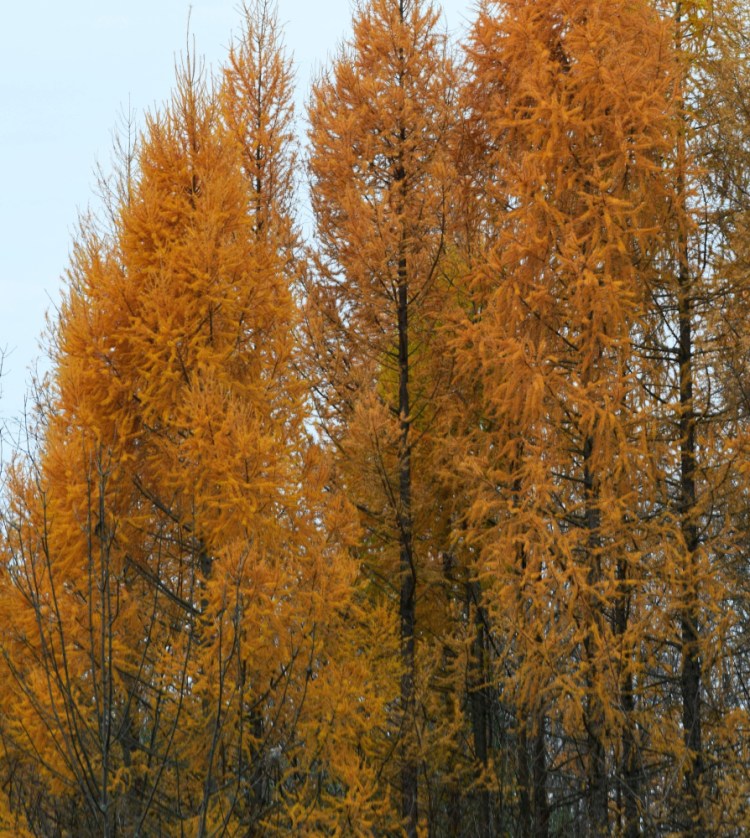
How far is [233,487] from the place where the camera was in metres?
8.18

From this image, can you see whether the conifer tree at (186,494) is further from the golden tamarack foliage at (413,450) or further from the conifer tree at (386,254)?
the conifer tree at (386,254)

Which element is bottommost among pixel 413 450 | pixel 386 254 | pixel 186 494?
pixel 186 494

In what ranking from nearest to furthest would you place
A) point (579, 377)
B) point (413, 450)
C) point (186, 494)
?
1. point (186, 494)
2. point (579, 377)
3. point (413, 450)

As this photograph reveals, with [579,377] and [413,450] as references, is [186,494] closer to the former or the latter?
[579,377]

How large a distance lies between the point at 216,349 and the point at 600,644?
410 centimetres

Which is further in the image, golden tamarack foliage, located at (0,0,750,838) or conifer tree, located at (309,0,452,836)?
conifer tree, located at (309,0,452,836)

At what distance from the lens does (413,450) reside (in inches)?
483

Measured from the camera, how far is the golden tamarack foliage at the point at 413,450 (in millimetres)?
8367

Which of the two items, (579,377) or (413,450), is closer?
(579,377)

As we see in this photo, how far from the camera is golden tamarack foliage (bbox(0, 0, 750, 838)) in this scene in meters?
→ 8.37

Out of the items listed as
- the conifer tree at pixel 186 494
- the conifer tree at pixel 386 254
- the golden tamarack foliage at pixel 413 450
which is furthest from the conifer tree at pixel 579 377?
the conifer tree at pixel 186 494

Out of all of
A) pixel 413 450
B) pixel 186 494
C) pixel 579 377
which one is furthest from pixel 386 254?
pixel 186 494

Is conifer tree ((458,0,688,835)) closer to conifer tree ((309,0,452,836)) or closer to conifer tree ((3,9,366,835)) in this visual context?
conifer tree ((309,0,452,836))

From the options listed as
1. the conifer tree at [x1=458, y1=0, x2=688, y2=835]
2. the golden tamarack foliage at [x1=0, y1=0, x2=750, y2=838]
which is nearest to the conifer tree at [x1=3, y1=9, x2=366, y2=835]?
the golden tamarack foliage at [x1=0, y1=0, x2=750, y2=838]
